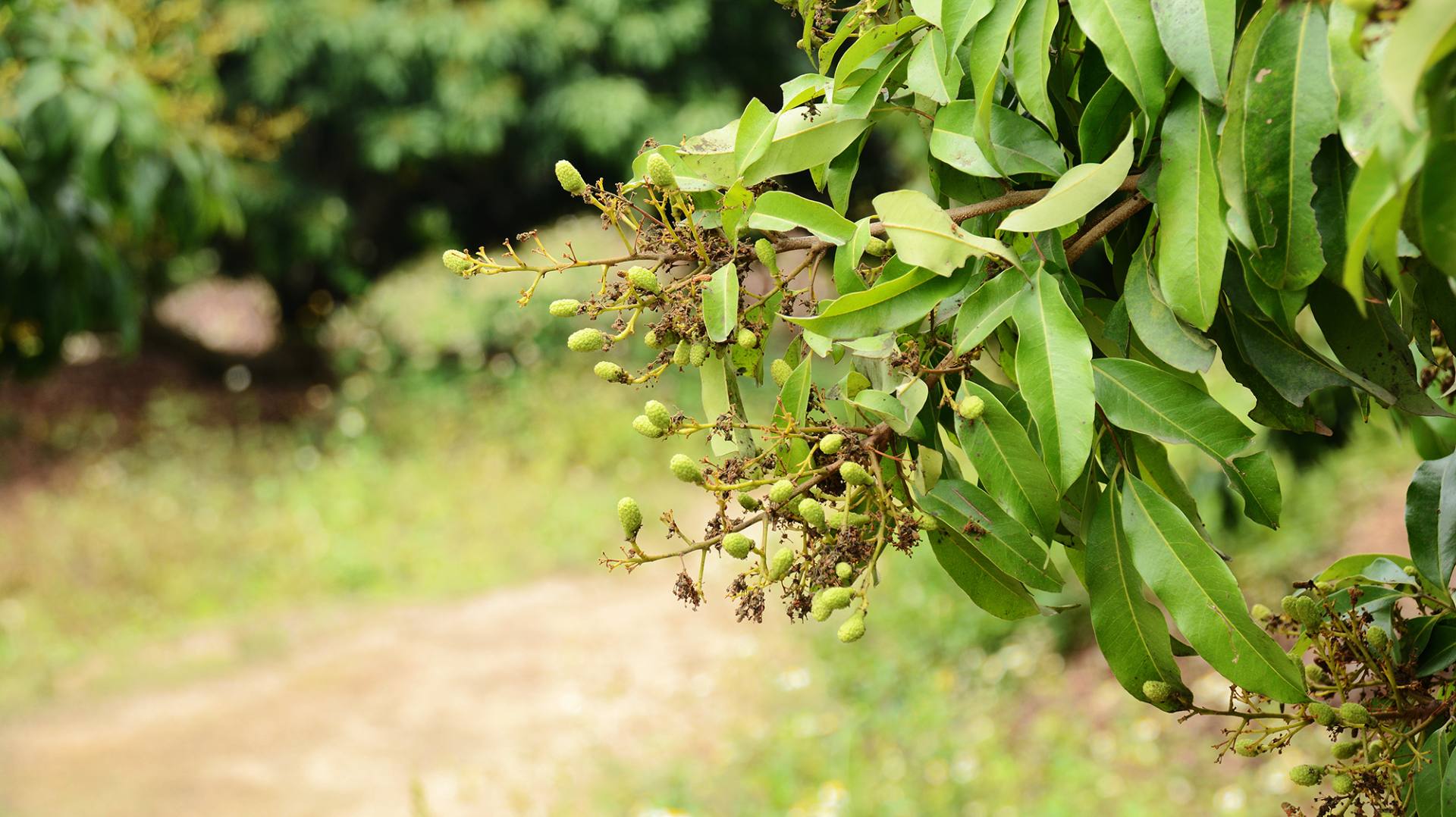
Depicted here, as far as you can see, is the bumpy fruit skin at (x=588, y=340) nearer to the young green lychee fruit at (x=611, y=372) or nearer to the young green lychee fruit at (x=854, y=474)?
the young green lychee fruit at (x=611, y=372)

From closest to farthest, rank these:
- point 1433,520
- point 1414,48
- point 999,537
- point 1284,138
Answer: point 1414,48 < point 1284,138 < point 999,537 < point 1433,520

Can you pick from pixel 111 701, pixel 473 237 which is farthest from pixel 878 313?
pixel 473 237

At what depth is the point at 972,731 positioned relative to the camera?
3572 mm

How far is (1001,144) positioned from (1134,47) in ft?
0.36

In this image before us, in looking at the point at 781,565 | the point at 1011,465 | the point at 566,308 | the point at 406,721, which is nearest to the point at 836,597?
the point at 781,565

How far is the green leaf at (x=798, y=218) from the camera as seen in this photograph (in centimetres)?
77

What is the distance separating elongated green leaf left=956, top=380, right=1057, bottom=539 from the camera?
2.47ft

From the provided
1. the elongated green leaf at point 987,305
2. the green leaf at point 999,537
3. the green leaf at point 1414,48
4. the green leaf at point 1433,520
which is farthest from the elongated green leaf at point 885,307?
the green leaf at point 1433,520

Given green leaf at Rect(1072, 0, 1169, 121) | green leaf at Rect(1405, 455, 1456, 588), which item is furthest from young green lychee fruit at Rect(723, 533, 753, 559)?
green leaf at Rect(1405, 455, 1456, 588)

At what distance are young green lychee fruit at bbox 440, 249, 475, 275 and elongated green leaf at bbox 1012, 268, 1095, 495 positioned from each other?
0.36m

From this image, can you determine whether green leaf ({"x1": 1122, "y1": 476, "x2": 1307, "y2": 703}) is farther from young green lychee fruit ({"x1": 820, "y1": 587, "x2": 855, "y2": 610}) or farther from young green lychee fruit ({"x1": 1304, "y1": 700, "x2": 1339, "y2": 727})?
young green lychee fruit ({"x1": 820, "y1": 587, "x2": 855, "y2": 610})

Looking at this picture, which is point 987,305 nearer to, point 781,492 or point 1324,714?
point 781,492

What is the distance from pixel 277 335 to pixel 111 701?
4.92 m

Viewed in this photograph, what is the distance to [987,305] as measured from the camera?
0.75 metres
